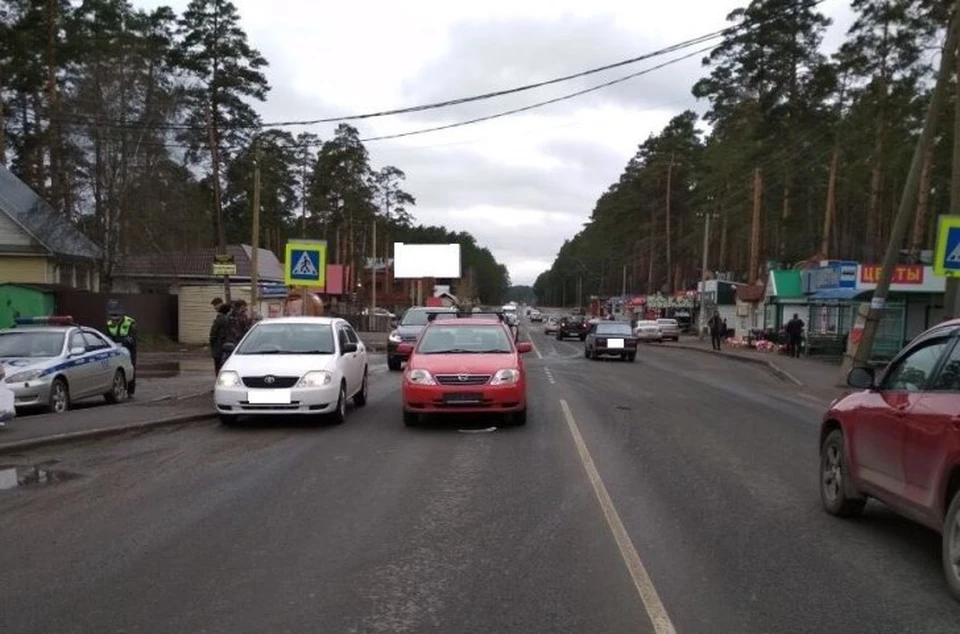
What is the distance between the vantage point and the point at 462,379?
11680 millimetres

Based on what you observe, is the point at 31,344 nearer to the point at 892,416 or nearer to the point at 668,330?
the point at 892,416

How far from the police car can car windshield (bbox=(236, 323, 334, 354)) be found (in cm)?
310

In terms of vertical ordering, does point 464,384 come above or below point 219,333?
below

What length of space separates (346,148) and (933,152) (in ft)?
152

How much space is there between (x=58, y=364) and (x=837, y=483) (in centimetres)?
1124

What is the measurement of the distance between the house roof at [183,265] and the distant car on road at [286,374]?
808 inches

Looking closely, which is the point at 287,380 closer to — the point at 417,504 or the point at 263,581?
the point at 417,504

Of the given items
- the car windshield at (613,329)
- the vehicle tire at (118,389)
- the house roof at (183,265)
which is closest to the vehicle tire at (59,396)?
the vehicle tire at (118,389)

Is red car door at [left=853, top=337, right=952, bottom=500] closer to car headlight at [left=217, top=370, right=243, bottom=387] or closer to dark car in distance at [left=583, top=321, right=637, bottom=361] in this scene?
car headlight at [left=217, top=370, right=243, bottom=387]

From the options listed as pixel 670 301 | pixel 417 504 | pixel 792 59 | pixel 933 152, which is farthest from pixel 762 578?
pixel 670 301

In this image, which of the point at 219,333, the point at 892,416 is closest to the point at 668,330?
the point at 219,333

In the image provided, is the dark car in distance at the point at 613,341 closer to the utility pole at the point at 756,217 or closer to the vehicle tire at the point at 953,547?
the utility pole at the point at 756,217

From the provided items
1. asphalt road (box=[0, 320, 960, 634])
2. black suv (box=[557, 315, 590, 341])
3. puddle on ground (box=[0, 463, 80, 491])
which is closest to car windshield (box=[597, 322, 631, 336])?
A: asphalt road (box=[0, 320, 960, 634])

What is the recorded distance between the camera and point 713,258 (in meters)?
85.0
